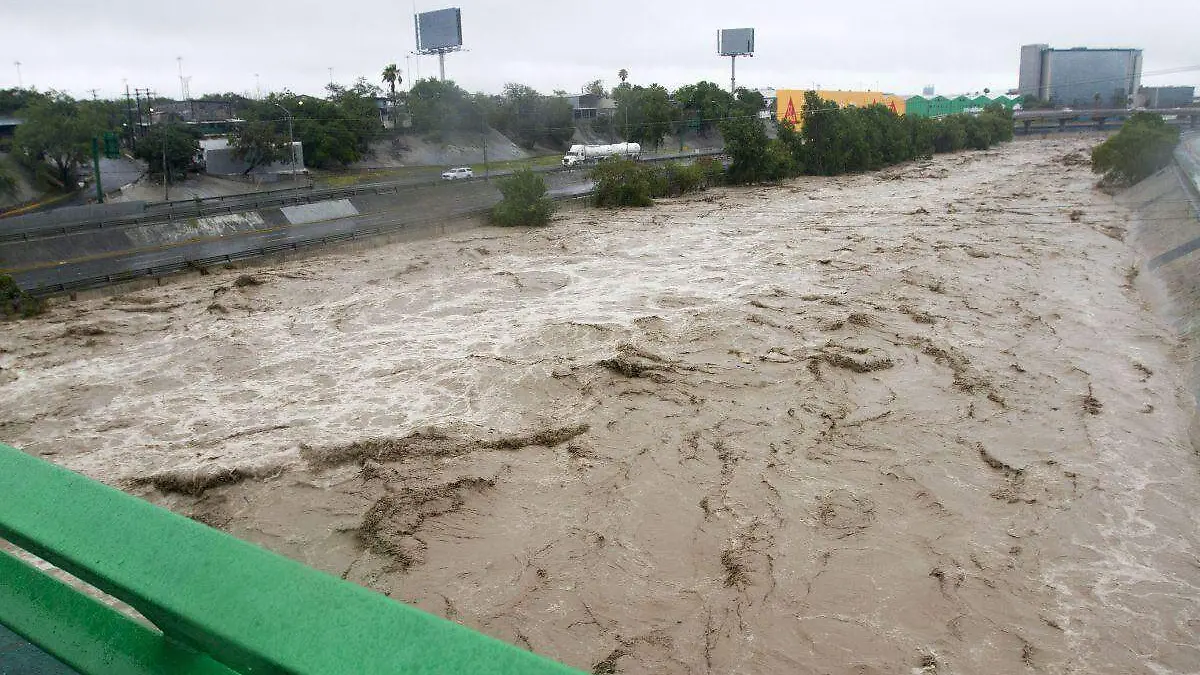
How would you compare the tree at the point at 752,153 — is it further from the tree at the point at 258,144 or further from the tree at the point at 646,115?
the tree at the point at 258,144

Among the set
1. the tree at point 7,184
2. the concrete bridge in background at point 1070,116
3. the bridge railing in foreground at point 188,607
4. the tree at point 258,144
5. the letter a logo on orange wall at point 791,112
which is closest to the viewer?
the bridge railing in foreground at point 188,607

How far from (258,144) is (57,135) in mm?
8276

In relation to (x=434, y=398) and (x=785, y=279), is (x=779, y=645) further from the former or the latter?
(x=785, y=279)

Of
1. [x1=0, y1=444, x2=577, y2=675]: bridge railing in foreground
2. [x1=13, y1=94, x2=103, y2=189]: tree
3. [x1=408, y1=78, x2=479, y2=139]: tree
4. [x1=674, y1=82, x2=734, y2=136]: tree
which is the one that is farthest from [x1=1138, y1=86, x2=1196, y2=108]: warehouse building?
[x1=0, y1=444, x2=577, y2=675]: bridge railing in foreground

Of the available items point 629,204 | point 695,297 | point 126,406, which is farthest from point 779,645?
point 629,204

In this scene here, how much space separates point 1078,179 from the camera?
4934 centimetres

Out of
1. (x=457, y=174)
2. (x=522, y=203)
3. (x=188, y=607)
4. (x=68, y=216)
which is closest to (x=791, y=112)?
(x=457, y=174)

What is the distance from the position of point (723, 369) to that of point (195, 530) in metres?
14.3

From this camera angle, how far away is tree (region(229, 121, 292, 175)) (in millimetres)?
39969

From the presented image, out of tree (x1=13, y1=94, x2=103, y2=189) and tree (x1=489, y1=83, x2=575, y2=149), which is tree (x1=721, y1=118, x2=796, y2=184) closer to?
tree (x1=489, y1=83, x2=575, y2=149)

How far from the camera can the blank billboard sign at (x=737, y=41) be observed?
290 feet

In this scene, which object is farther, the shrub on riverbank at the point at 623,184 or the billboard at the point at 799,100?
the billboard at the point at 799,100

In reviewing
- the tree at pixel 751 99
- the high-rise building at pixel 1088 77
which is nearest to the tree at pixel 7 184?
the tree at pixel 751 99

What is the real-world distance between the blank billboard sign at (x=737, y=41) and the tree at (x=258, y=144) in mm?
60053
